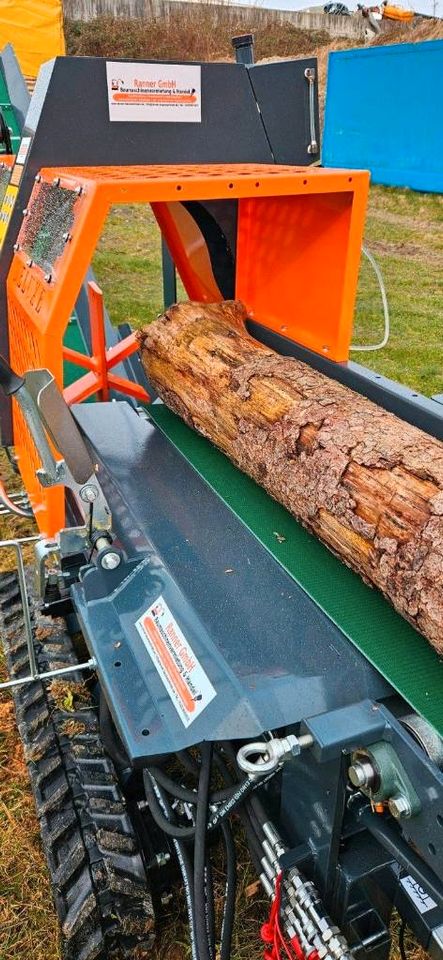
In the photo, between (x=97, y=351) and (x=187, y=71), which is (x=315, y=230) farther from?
(x=97, y=351)

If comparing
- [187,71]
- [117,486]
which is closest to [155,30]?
[187,71]

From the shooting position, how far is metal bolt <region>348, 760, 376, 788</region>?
4.39ft

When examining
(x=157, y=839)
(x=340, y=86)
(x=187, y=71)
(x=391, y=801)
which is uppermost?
(x=340, y=86)

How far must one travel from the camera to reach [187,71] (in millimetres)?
2840

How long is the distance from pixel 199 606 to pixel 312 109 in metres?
2.43

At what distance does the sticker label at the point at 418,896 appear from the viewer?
144cm

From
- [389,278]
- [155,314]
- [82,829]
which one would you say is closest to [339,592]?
[82,829]

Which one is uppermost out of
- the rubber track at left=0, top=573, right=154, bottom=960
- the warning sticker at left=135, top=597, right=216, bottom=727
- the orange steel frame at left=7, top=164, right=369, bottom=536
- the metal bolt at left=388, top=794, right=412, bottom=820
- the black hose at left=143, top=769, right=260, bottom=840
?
the orange steel frame at left=7, top=164, right=369, bottom=536

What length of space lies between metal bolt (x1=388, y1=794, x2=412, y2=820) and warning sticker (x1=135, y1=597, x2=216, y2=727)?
1.34 ft

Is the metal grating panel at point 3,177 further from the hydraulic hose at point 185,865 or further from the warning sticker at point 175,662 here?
the hydraulic hose at point 185,865

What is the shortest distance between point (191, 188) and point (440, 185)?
1110 centimetres

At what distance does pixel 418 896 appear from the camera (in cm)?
147

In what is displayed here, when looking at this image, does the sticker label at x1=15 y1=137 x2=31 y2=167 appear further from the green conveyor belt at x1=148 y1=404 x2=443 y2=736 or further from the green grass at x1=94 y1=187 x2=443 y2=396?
the green grass at x1=94 y1=187 x2=443 y2=396

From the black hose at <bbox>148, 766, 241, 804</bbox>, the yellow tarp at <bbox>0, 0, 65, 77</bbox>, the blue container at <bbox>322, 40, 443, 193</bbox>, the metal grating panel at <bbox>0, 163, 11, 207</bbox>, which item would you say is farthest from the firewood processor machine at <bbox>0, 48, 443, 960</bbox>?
the yellow tarp at <bbox>0, 0, 65, 77</bbox>
